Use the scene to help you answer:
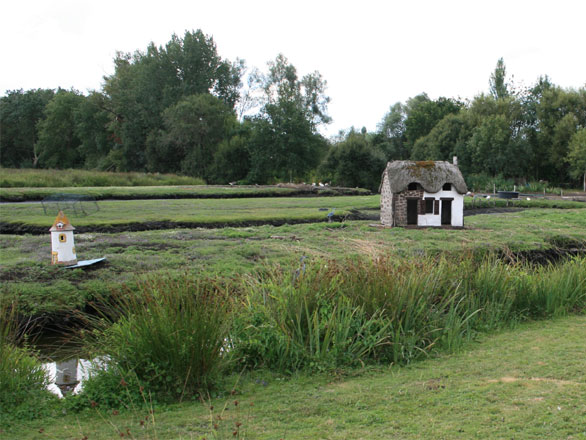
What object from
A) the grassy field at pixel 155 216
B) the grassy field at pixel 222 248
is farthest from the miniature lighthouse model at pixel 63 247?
the grassy field at pixel 155 216

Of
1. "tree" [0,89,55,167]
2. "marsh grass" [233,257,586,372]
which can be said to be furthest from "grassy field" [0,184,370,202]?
"tree" [0,89,55,167]

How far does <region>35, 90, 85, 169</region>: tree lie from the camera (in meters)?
71.1

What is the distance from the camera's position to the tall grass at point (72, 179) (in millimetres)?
36562

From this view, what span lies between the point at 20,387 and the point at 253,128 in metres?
57.2

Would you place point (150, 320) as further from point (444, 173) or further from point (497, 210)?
point (497, 210)

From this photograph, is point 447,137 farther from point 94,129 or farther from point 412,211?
point 94,129

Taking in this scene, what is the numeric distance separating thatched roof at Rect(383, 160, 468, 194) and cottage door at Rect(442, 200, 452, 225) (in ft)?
2.19

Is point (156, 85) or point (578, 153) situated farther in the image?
point (156, 85)

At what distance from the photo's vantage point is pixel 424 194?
64.6 feet

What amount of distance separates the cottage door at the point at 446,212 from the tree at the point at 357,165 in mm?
35395

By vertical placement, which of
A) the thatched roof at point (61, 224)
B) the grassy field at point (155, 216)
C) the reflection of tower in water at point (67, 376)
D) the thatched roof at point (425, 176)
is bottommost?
the reflection of tower in water at point (67, 376)

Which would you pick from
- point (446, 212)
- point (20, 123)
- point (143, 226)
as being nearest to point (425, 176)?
point (446, 212)

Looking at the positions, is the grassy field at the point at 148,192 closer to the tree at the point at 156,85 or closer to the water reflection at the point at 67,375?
the water reflection at the point at 67,375

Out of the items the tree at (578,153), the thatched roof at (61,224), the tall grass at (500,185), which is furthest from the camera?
the tall grass at (500,185)
